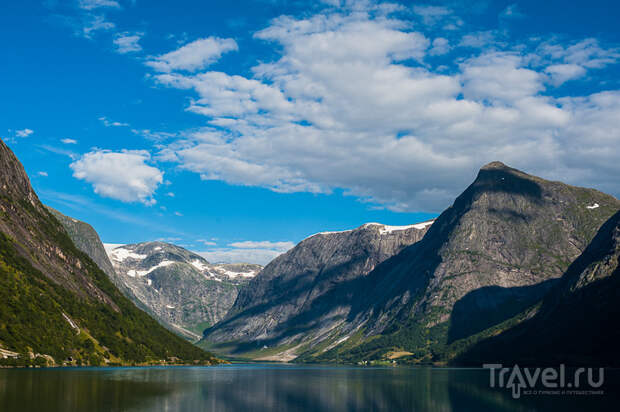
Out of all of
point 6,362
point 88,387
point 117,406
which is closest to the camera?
point 117,406

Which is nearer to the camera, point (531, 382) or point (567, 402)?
point (567, 402)

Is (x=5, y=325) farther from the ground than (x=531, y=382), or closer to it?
farther from the ground

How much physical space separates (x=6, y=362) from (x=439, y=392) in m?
136

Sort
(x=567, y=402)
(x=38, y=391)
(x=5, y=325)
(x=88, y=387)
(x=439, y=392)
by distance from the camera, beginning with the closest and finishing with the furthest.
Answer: (x=38, y=391) → (x=567, y=402) → (x=88, y=387) → (x=439, y=392) → (x=5, y=325)

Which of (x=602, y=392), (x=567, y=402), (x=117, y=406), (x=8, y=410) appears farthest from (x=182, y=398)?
(x=602, y=392)

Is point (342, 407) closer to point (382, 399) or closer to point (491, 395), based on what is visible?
point (382, 399)

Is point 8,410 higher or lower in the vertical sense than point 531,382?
higher

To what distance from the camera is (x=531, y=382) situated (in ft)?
598

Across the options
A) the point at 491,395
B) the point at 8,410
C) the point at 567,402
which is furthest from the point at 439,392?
the point at 8,410

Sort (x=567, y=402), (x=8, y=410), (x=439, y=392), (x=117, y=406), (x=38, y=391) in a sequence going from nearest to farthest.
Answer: (x=8, y=410) < (x=117, y=406) < (x=38, y=391) < (x=567, y=402) < (x=439, y=392)

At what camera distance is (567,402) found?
110 meters

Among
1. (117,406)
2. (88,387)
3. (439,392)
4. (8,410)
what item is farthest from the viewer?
(439,392)

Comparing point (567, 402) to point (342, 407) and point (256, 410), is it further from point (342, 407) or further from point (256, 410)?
point (256, 410)

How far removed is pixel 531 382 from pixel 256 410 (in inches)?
4806
